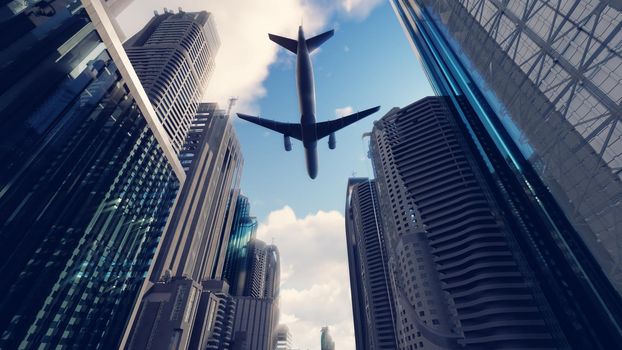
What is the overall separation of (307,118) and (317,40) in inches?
543

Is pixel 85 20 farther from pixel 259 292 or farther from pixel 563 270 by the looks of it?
pixel 259 292

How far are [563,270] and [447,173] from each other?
33.6m

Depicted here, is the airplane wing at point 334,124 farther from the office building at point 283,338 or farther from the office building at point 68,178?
the office building at point 283,338

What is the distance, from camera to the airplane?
3803cm

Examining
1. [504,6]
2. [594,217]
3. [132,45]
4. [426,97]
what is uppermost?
[132,45]

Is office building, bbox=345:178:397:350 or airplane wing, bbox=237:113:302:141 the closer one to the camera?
airplane wing, bbox=237:113:302:141

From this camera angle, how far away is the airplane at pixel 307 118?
38.0 meters

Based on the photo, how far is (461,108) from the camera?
269 ft

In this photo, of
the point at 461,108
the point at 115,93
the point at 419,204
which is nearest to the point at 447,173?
the point at 419,204

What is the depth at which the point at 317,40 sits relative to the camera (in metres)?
43.1

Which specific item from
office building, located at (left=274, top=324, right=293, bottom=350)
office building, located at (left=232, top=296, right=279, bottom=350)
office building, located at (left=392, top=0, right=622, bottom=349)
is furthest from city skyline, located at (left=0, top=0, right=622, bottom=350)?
office building, located at (left=274, top=324, right=293, bottom=350)

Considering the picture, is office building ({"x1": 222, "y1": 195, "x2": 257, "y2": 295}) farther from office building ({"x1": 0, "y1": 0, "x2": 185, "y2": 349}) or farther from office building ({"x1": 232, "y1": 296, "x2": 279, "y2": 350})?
office building ({"x1": 0, "y1": 0, "x2": 185, "y2": 349})

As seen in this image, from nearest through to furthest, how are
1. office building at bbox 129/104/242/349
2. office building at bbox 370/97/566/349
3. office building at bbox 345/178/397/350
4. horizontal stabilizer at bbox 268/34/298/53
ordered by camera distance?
horizontal stabilizer at bbox 268/34/298/53 < office building at bbox 370/97/566/349 < office building at bbox 129/104/242/349 < office building at bbox 345/178/397/350

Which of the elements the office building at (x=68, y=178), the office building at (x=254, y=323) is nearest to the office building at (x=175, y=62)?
the office building at (x=68, y=178)
